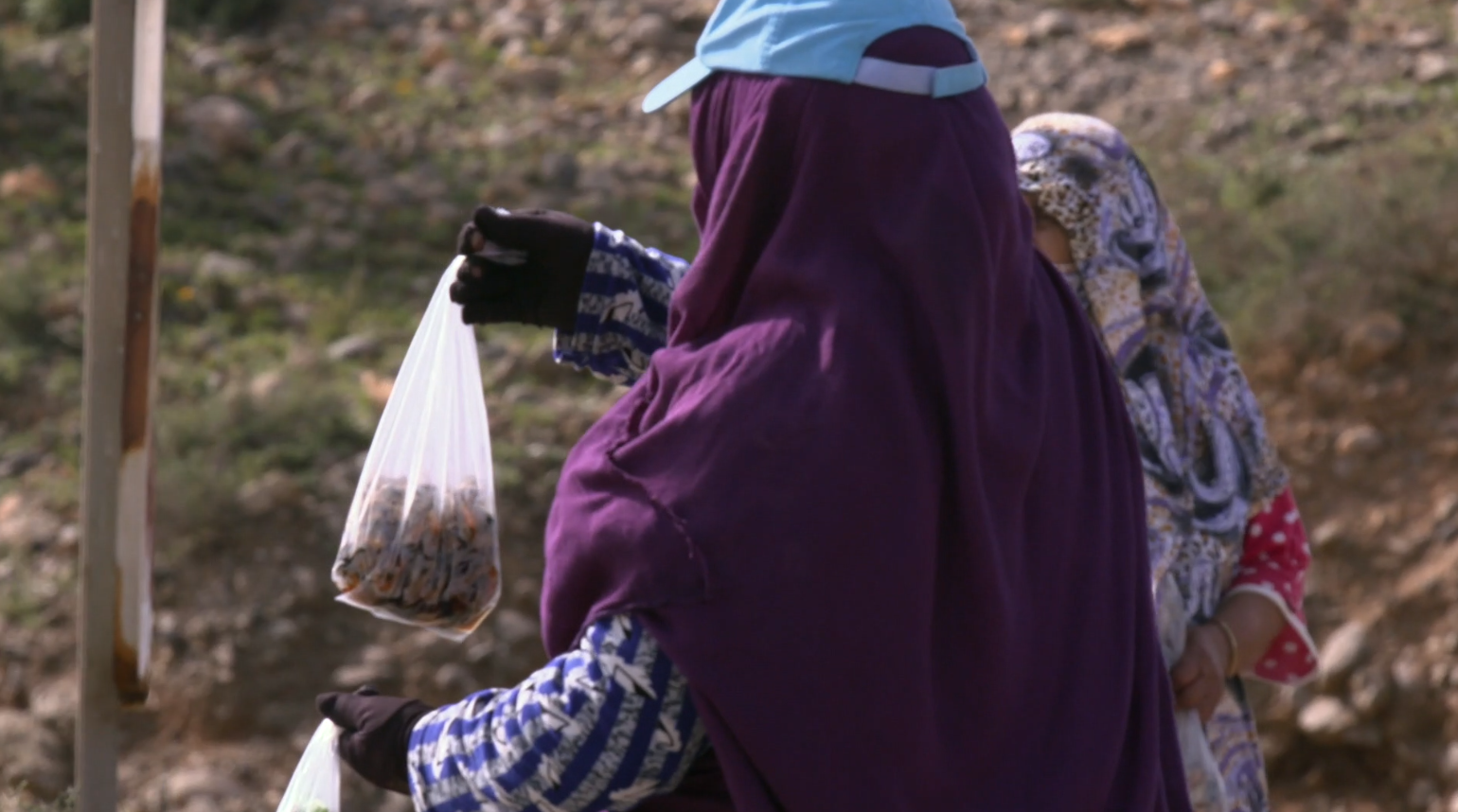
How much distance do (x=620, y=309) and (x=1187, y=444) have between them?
30.6 inches

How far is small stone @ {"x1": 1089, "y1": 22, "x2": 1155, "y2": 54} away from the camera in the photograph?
6.56 m

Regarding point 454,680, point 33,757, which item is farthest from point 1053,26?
point 33,757

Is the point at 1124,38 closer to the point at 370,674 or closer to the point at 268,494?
the point at 268,494

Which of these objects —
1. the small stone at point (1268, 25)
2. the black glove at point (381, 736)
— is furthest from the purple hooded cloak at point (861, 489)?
the small stone at point (1268, 25)

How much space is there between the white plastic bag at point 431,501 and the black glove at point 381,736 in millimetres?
264

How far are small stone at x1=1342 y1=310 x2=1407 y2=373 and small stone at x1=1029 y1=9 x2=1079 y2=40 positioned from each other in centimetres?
247

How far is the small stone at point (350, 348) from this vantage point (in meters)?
4.94

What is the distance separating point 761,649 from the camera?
1.32 metres

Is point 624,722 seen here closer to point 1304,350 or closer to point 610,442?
point 610,442

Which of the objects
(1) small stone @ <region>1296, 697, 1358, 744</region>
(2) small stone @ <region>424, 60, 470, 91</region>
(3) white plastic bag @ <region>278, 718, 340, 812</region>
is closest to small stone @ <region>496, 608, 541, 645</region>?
(1) small stone @ <region>1296, 697, 1358, 744</region>

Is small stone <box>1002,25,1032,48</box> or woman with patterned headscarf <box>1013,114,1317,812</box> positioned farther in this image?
small stone <box>1002,25,1032,48</box>

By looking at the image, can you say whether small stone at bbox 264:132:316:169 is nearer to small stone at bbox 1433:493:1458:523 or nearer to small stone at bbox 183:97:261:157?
small stone at bbox 183:97:261:157

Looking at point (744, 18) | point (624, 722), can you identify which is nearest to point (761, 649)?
point (624, 722)

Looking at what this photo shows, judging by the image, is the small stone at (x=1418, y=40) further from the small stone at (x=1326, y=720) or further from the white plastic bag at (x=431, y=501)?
the white plastic bag at (x=431, y=501)
